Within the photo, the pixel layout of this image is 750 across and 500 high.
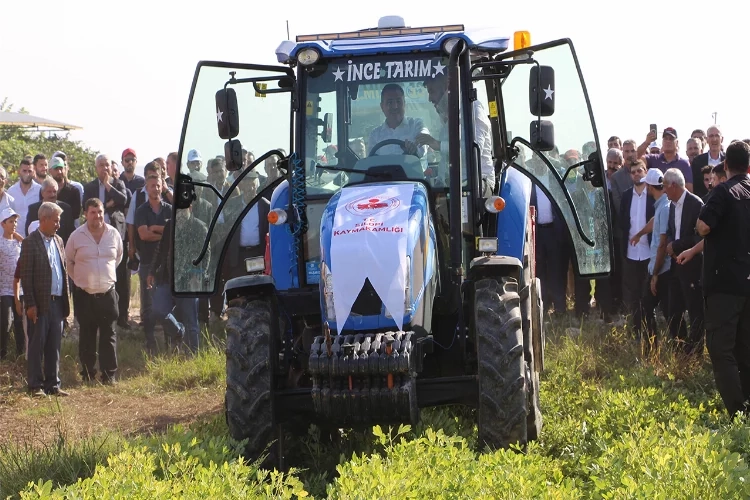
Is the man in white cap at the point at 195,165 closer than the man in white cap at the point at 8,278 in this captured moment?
Yes

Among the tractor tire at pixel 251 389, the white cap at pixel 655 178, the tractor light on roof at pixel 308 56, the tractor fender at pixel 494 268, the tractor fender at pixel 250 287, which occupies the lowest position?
the tractor tire at pixel 251 389

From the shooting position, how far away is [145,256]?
1356 centimetres

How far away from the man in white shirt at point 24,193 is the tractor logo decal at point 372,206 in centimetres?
779

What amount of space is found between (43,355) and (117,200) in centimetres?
334

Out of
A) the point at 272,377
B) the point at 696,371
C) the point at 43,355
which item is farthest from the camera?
the point at 43,355

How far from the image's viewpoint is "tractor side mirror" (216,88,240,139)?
764 cm

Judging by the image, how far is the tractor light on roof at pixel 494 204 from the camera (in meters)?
7.54

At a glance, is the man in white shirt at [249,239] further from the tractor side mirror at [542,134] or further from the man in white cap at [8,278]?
the tractor side mirror at [542,134]

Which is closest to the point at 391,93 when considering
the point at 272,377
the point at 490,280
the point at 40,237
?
the point at 490,280

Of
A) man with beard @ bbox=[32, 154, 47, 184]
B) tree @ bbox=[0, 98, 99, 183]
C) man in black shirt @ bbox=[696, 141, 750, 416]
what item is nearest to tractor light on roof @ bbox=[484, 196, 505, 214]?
man in black shirt @ bbox=[696, 141, 750, 416]

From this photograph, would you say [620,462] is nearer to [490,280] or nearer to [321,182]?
[490,280]

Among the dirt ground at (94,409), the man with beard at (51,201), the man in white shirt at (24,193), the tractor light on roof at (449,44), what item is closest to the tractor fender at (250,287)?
the tractor light on roof at (449,44)

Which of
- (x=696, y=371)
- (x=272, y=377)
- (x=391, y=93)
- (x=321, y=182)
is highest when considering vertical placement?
(x=391, y=93)

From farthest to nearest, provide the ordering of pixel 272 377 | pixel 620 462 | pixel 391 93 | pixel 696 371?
pixel 696 371 → pixel 391 93 → pixel 272 377 → pixel 620 462
